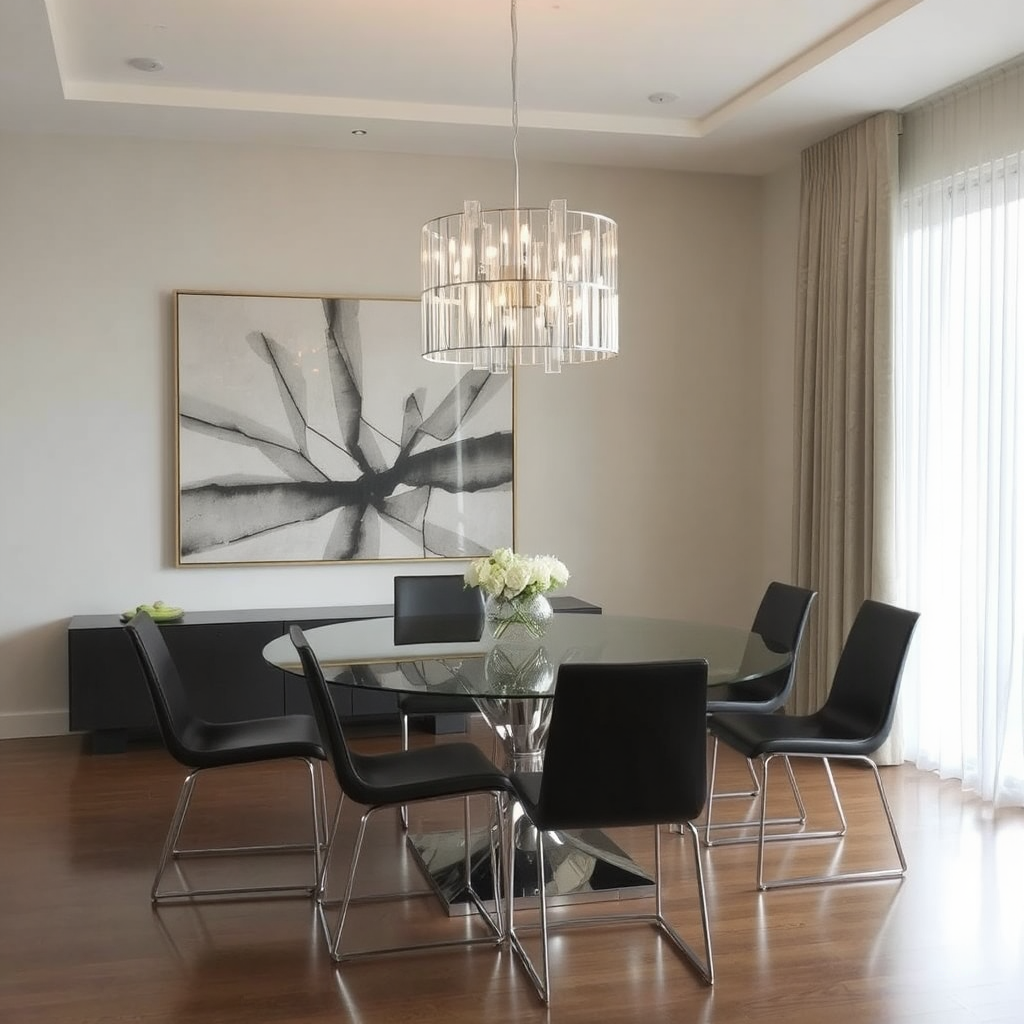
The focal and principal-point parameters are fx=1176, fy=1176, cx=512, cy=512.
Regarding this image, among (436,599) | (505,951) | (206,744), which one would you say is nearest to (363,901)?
(505,951)

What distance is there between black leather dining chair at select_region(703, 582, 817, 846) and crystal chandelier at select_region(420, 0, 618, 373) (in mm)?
1227

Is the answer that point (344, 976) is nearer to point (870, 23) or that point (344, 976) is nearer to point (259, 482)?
point (259, 482)

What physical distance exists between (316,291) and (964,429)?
307cm

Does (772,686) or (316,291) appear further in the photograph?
(316,291)

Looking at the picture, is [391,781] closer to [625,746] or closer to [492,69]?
[625,746]

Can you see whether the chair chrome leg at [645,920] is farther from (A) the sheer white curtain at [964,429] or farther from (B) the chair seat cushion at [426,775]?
(A) the sheer white curtain at [964,429]

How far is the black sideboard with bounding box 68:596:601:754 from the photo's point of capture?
519 centimetres

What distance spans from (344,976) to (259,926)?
44 centimetres

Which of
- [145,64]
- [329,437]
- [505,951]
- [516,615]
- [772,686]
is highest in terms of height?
[145,64]

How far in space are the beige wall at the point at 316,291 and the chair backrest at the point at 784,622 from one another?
5.85 ft

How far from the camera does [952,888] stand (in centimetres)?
363

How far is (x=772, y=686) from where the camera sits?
4.38 meters

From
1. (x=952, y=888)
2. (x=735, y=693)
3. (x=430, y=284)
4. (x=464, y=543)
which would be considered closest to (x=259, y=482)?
(x=464, y=543)

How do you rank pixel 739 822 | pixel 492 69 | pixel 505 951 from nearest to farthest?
1. pixel 505 951
2. pixel 739 822
3. pixel 492 69
